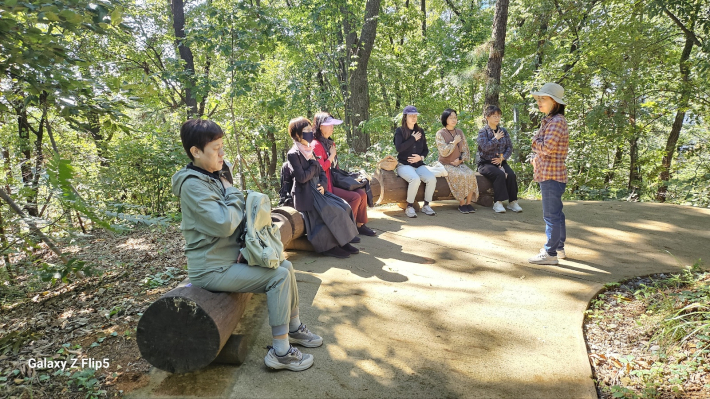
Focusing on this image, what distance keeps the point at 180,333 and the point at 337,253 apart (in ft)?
8.49

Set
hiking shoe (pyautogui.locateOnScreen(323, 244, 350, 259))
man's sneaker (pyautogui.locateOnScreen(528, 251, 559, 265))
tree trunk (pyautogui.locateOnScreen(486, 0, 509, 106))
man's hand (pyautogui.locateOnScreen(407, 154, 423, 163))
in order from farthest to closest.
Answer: tree trunk (pyautogui.locateOnScreen(486, 0, 509, 106)) → man's hand (pyautogui.locateOnScreen(407, 154, 423, 163)) → hiking shoe (pyautogui.locateOnScreen(323, 244, 350, 259)) → man's sneaker (pyautogui.locateOnScreen(528, 251, 559, 265))

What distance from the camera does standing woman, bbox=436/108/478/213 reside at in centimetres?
686

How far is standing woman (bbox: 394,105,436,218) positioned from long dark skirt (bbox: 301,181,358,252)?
7.05 ft

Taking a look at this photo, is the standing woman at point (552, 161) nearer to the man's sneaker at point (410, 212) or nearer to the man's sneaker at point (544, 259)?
the man's sneaker at point (544, 259)

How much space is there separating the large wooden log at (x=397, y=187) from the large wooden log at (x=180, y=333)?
4578 mm

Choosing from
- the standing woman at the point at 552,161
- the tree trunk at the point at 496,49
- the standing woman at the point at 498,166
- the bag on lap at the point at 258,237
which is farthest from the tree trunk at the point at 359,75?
the bag on lap at the point at 258,237

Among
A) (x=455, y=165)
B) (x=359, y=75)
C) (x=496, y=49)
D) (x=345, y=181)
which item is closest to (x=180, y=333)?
(x=345, y=181)

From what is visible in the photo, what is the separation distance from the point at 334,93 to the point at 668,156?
885cm

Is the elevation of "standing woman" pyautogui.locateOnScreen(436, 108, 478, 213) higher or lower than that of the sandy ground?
higher

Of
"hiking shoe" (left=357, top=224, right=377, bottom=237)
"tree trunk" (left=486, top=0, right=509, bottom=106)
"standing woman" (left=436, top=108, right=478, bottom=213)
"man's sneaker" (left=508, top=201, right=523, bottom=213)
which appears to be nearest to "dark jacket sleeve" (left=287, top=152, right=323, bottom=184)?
"hiking shoe" (left=357, top=224, right=377, bottom=237)

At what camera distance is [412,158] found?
22.4ft

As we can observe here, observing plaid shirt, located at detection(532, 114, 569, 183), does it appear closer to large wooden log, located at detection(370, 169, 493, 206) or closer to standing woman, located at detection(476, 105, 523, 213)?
standing woman, located at detection(476, 105, 523, 213)

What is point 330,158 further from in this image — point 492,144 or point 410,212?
point 492,144

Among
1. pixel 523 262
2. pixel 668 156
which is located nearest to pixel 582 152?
pixel 668 156
